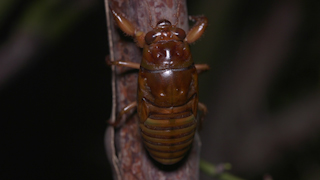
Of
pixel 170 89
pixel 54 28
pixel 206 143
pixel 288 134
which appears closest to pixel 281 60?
pixel 288 134

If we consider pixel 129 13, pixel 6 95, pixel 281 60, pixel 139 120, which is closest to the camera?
pixel 129 13

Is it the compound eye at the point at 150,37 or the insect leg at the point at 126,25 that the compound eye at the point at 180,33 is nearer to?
A: the compound eye at the point at 150,37

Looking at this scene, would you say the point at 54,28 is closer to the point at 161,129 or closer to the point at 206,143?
the point at 161,129

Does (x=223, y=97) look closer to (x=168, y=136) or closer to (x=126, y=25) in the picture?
(x=168, y=136)

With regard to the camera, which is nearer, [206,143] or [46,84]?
[46,84]

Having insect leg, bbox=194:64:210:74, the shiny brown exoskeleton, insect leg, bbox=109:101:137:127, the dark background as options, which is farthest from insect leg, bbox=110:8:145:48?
the dark background

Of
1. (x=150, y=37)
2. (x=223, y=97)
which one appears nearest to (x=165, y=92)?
(x=150, y=37)

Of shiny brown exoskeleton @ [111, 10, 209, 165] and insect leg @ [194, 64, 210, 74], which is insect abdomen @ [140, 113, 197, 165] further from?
insect leg @ [194, 64, 210, 74]
